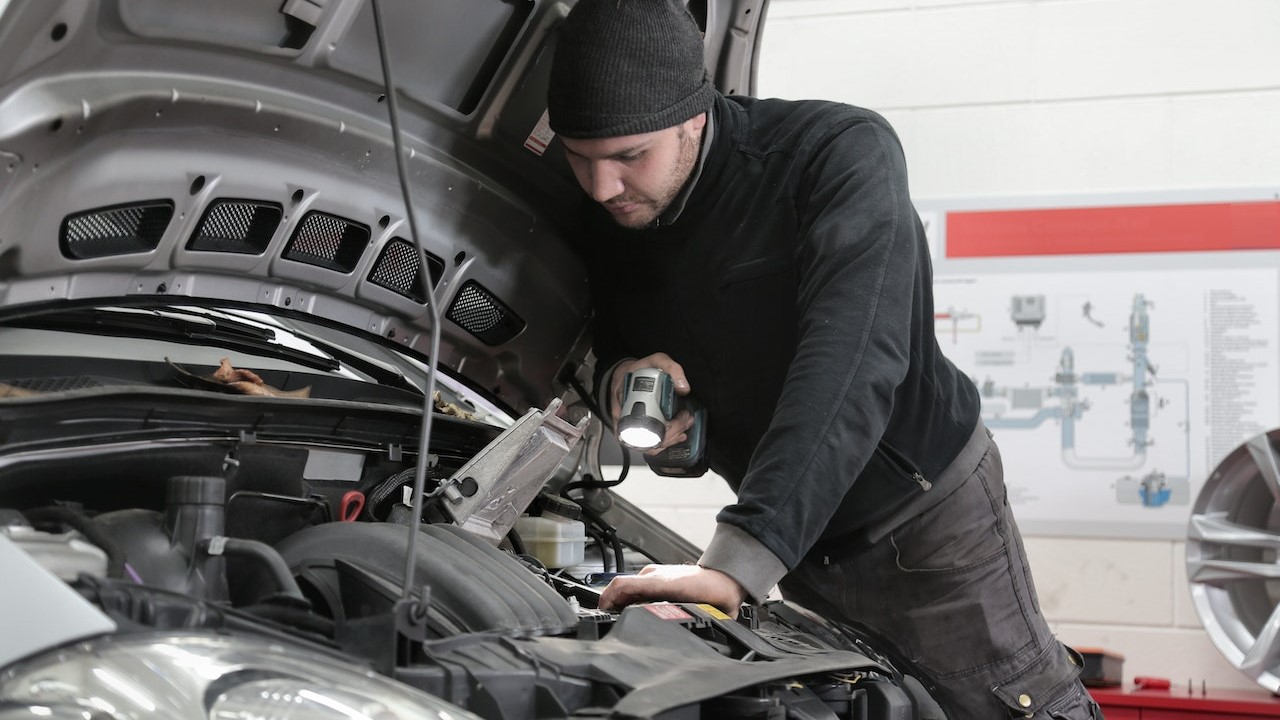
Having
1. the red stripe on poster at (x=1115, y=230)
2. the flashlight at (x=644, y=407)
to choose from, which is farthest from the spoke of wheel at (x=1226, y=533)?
the flashlight at (x=644, y=407)

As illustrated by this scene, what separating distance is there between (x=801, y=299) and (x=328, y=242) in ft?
2.01

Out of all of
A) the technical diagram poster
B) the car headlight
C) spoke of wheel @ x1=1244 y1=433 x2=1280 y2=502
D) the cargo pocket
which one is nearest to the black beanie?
the car headlight

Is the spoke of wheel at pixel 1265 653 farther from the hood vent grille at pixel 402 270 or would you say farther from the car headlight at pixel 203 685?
the car headlight at pixel 203 685

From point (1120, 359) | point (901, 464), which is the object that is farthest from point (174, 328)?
point (1120, 359)

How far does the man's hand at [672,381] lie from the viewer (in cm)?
175

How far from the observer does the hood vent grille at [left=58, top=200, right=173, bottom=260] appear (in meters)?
1.23

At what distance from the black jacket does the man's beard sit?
35 millimetres

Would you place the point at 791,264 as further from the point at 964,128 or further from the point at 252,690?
the point at 964,128

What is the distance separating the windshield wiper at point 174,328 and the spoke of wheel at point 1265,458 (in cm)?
239

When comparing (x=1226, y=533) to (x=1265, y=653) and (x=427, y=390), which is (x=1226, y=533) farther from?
(x=427, y=390)

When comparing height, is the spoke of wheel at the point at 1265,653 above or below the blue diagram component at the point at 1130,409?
below

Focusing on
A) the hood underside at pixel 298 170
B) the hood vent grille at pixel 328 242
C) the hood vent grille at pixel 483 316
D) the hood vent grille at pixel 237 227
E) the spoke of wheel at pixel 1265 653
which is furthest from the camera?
the spoke of wheel at pixel 1265 653

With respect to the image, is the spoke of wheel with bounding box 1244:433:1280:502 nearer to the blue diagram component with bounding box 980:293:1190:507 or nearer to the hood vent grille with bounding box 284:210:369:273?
the blue diagram component with bounding box 980:293:1190:507

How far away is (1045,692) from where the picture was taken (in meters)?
1.85
